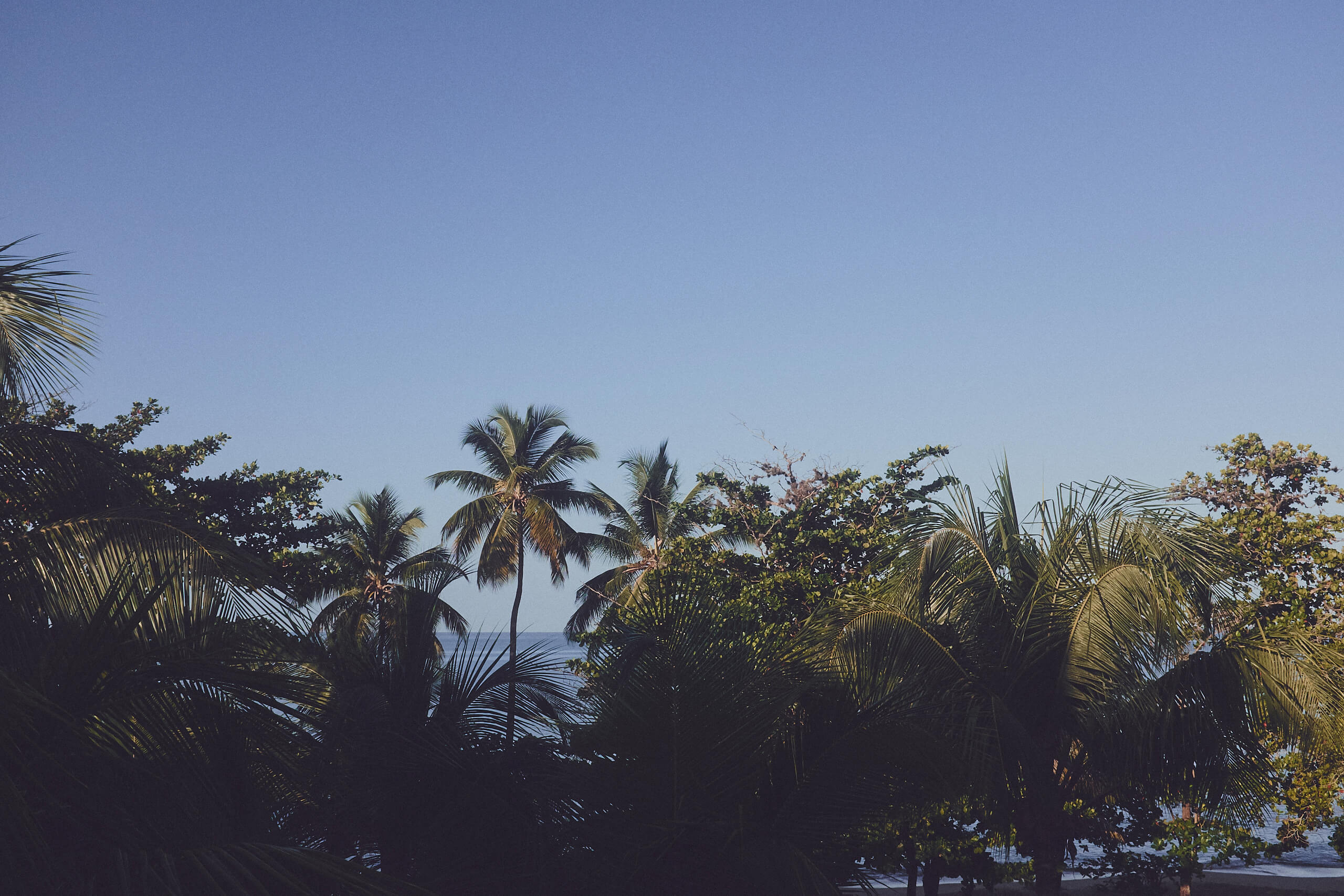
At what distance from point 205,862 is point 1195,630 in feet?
28.5

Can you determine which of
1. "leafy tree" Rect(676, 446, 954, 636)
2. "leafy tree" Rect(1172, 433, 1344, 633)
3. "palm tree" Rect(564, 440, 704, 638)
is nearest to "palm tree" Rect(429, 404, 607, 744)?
"palm tree" Rect(564, 440, 704, 638)

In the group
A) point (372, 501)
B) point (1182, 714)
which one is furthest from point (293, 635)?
point (372, 501)

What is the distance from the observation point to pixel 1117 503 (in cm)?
948

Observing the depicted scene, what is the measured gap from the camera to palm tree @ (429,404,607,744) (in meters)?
29.5

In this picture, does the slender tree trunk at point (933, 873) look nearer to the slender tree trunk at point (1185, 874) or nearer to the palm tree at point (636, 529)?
the slender tree trunk at point (1185, 874)

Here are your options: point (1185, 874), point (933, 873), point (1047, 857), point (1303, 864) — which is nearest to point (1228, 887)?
point (1185, 874)

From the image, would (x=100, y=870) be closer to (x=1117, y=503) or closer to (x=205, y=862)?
(x=205, y=862)

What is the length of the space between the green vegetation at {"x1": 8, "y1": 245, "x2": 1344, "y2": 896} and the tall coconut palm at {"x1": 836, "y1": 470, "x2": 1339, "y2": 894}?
0.03 metres

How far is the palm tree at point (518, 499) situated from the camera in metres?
29.5

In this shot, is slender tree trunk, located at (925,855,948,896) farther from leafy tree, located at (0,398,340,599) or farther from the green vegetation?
leafy tree, located at (0,398,340,599)

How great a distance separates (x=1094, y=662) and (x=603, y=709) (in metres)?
5.09

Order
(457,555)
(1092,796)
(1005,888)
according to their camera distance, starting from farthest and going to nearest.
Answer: (457,555) → (1005,888) → (1092,796)

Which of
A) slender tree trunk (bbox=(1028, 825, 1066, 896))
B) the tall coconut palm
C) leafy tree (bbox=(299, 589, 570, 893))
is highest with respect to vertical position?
the tall coconut palm

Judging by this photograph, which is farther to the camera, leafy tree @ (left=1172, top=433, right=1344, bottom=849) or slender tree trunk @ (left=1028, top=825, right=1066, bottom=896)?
leafy tree @ (left=1172, top=433, right=1344, bottom=849)
